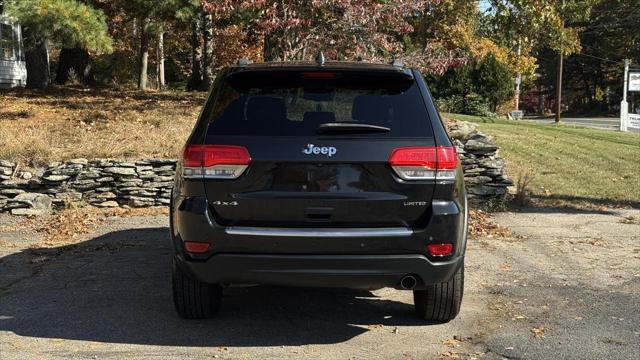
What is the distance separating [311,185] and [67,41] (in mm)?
9176

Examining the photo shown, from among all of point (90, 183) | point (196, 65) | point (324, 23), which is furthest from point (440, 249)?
point (196, 65)

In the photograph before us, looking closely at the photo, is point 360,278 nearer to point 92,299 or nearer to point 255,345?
point 255,345

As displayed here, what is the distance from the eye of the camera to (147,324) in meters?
4.89

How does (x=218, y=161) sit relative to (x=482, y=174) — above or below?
above

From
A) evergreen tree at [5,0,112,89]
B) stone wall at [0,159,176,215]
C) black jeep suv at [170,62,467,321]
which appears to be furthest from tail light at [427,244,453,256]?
evergreen tree at [5,0,112,89]

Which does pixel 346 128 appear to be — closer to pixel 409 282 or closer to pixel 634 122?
pixel 409 282

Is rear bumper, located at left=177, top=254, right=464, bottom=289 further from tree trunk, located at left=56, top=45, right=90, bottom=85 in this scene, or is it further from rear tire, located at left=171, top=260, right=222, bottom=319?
tree trunk, located at left=56, top=45, right=90, bottom=85

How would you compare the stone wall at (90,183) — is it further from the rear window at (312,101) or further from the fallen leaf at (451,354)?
the fallen leaf at (451,354)

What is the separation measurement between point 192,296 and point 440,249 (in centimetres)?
175

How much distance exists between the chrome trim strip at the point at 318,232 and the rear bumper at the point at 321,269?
131 mm

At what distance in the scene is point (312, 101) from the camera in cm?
468

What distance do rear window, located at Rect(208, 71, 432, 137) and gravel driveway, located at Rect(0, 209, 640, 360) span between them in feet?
4.63

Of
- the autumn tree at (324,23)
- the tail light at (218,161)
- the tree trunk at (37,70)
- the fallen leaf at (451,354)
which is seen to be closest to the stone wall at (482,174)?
the autumn tree at (324,23)

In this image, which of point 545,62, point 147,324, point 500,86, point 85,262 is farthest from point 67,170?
point 545,62
